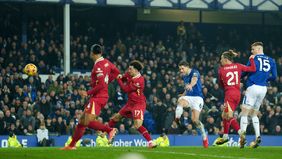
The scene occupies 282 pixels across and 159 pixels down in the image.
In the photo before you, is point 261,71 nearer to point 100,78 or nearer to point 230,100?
point 230,100

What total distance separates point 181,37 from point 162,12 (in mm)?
3010

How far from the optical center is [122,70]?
126ft

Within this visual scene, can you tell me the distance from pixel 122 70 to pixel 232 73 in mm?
15463

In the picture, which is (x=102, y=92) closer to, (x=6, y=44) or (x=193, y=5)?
(x=6, y=44)

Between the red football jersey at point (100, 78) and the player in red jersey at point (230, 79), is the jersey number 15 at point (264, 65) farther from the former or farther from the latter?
the red football jersey at point (100, 78)

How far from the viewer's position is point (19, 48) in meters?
38.6

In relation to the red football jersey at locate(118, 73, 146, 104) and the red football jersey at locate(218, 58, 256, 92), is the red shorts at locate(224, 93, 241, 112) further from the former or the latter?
the red football jersey at locate(118, 73, 146, 104)

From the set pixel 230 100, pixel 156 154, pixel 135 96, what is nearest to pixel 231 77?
pixel 230 100

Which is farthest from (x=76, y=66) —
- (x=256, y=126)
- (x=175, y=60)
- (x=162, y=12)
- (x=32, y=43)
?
(x=256, y=126)

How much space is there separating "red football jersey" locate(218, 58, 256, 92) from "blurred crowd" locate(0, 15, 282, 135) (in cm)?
977

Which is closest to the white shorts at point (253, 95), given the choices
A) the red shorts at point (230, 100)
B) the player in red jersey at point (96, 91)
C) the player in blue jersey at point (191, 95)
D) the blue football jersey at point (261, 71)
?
the blue football jersey at point (261, 71)

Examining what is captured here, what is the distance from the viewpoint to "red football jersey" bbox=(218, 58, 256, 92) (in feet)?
76.1

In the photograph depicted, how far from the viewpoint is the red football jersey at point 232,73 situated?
2319 cm

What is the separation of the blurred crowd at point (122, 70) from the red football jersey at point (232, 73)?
9769mm
